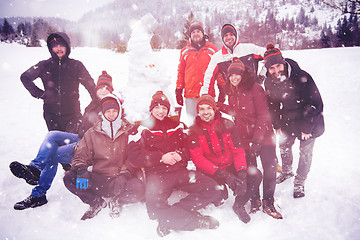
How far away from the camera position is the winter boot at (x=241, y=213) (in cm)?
256

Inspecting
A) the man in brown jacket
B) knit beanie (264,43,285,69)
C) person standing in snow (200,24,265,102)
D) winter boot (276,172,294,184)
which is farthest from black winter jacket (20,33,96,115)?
winter boot (276,172,294,184)

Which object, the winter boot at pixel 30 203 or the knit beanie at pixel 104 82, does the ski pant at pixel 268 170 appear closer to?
the knit beanie at pixel 104 82

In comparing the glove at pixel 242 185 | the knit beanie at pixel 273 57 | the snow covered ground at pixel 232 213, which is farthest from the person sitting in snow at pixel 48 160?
the knit beanie at pixel 273 57

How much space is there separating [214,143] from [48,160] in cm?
227

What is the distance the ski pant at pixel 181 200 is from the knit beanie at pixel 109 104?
107 centimetres

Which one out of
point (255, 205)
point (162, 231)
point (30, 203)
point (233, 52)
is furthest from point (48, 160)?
point (233, 52)

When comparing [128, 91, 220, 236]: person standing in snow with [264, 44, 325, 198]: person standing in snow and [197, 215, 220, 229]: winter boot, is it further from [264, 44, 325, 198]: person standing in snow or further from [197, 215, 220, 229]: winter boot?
[264, 44, 325, 198]: person standing in snow

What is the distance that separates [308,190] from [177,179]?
76.4 inches

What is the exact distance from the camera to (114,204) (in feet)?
9.07

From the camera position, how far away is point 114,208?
2.75 m

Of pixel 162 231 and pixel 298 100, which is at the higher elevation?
pixel 298 100

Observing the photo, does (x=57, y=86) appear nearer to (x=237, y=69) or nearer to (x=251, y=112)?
(x=237, y=69)

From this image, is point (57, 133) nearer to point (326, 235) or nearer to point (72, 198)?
point (72, 198)

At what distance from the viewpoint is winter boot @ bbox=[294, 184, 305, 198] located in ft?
9.59
